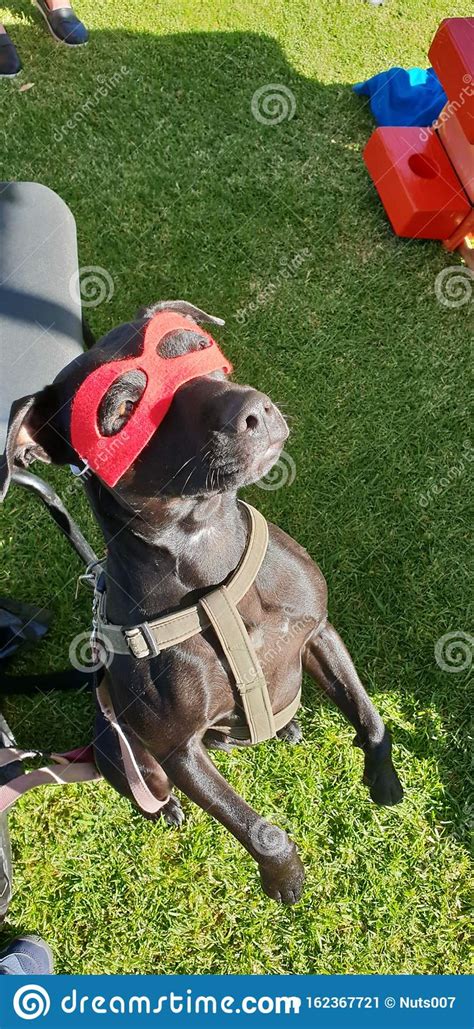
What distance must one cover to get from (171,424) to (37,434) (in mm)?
475

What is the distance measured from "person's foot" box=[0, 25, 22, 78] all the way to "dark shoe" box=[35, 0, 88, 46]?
40 cm

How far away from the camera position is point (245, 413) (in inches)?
70.7

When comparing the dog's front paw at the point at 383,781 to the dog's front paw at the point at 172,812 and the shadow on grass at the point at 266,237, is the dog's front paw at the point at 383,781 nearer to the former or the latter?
the shadow on grass at the point at 266,237

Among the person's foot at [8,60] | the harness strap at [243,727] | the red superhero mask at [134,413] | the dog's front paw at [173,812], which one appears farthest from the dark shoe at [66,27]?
the dog's front paw at [173,812]

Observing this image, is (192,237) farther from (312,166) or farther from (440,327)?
(440,327)

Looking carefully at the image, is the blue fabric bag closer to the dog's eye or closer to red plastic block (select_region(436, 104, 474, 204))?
red plastic block (select_region(436, 104, 474, 204))

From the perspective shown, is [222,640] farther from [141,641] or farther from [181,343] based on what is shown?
[181,343]

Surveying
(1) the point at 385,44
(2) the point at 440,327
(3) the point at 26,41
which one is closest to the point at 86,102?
(3) the point at 26,41

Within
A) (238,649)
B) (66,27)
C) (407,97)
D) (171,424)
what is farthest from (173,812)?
(66,27)

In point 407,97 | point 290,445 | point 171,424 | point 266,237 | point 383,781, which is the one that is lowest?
point 383,781

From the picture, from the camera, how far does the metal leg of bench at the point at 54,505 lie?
279 cm

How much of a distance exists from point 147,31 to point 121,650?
5.42 meters

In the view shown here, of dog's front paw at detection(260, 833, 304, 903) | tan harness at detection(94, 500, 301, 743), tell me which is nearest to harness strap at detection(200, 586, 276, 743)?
tan harness at detection(94, 500, 301, 743)

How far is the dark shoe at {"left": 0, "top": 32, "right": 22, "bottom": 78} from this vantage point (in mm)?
5207
